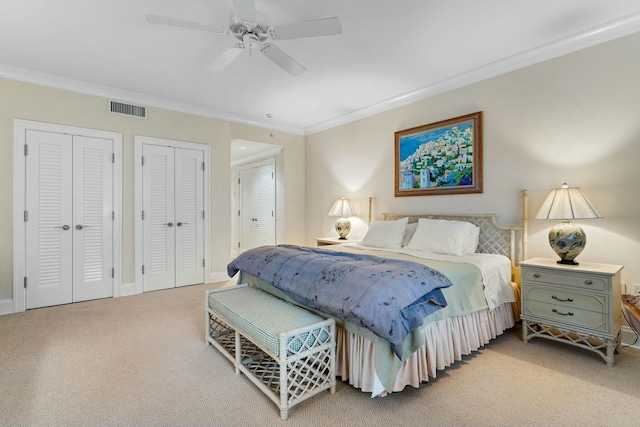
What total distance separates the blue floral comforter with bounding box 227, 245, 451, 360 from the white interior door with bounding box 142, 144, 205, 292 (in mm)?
2635

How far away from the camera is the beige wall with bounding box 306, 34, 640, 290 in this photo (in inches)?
103

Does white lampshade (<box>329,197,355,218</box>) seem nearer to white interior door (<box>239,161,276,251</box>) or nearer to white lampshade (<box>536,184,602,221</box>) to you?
white interior door (<box>239,161,276,251</box>)

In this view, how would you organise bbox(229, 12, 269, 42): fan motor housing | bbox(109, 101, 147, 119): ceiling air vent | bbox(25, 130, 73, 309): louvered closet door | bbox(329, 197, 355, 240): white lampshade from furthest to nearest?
1. bbox(329, 197, 355, 240): white lampshade
2. bbox(109, 101, 147, 119): ceiling air vent
3. bbox(25, 130, 73, 309): louvered closet door
4. bbox(229, 12, 269, 42): fan motor housing

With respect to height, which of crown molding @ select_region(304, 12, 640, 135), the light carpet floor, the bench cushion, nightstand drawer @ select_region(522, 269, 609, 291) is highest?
crown molding @ select_region(304, 12, 640, 135)

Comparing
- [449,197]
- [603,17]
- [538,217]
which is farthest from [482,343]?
[603,17]

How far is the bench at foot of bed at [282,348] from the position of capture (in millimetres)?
1784

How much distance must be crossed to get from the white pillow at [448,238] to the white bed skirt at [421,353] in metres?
0.78

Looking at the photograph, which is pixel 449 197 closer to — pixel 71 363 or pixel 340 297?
pixel 340 297

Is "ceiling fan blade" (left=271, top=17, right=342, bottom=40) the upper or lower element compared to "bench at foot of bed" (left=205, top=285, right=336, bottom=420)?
upper

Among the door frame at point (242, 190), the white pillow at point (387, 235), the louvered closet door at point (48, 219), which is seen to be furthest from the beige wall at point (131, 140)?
the white pillow at point (387, 235)

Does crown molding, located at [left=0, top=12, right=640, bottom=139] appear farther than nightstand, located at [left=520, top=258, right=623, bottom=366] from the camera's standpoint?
Yes

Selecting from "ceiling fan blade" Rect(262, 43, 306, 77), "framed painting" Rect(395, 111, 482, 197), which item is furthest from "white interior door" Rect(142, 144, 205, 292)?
"framed painting" Rect(395, 111, 482, 197)

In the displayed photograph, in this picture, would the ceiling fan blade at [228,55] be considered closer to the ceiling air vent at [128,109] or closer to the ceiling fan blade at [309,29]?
the ceiling fan blade at [309,29]

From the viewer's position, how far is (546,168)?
303 centimetres
